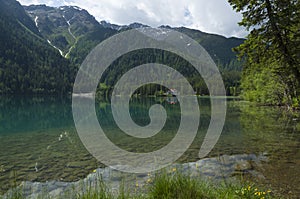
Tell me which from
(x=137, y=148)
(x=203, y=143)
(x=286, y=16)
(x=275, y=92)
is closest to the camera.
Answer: (x=286, y=16)

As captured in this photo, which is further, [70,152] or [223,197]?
[70,152]

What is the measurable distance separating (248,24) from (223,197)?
1093cm

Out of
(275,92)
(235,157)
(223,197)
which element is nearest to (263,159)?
(235,157)

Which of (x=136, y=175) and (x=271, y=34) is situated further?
(x=271, y=34)

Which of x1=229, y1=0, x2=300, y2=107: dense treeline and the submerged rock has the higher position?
x1=229, y1=0, x2=300, y2=107: dense treeline

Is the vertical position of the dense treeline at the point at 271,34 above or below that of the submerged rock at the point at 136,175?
above

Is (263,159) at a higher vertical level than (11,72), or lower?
lower

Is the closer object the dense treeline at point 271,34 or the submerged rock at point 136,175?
the submerged rock at point 136,175

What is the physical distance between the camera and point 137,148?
56.5 ft

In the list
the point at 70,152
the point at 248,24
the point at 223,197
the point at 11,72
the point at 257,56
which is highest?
the point at 11,72

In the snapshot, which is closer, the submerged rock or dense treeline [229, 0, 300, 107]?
the submerged rock

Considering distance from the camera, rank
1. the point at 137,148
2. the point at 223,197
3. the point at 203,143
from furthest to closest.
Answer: the point at 203,143, the point at 137,148, the point at 223,197

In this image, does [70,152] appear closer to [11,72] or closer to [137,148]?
[137,148]

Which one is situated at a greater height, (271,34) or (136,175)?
(271,34)
